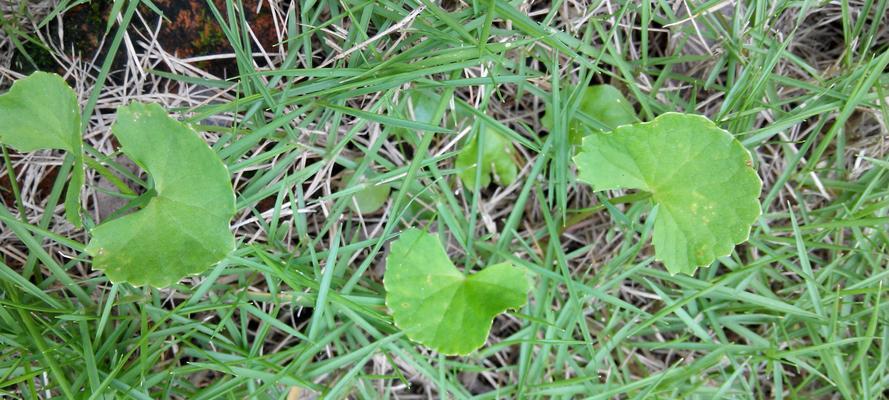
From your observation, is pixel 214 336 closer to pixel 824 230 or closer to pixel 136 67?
pixel 136 67

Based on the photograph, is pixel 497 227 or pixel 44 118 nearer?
pixel 44 118

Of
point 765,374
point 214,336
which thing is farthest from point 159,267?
point 765,374

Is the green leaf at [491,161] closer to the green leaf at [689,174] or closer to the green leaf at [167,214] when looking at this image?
the green leaf at [689,174]

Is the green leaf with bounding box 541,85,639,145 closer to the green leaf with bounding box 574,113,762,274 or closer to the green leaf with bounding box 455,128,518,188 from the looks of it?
the green leaf with bounding box 455,128,518,188

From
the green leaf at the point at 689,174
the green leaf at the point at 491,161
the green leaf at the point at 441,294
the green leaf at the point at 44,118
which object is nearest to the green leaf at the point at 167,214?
the green leaf at the point at 44,118

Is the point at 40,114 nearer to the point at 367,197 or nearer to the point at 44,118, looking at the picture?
the point at 44,118

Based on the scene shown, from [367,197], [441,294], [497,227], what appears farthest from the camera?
[497,227]

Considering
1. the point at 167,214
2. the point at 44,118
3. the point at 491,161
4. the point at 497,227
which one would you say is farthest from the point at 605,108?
the point at 44,118
